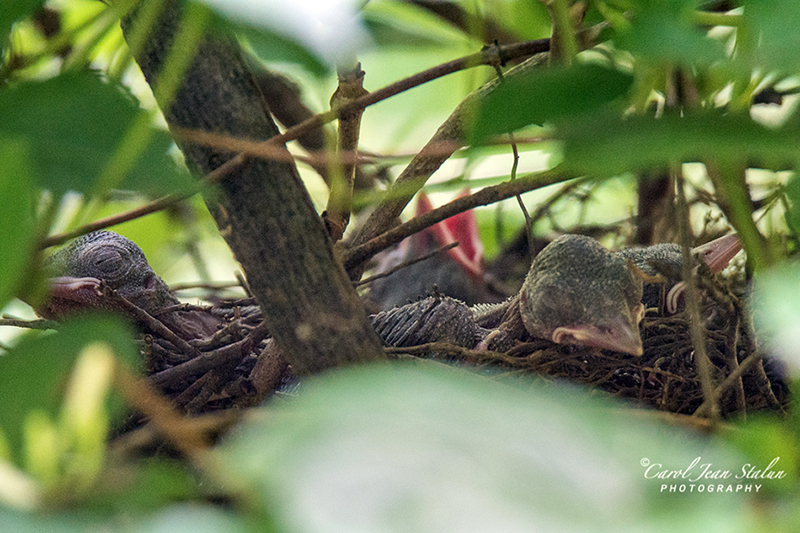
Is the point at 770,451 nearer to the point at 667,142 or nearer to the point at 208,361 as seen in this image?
the point at 667,142

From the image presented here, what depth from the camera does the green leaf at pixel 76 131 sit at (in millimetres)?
224

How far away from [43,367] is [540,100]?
6.9 inches

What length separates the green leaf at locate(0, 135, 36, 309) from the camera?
7.2 inches

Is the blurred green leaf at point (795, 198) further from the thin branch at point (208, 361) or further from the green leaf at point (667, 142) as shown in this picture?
Result: the thin branch at point (208, 361)

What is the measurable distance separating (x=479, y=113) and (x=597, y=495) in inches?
5.1

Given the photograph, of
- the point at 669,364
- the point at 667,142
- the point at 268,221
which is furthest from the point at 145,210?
the point at 669,364

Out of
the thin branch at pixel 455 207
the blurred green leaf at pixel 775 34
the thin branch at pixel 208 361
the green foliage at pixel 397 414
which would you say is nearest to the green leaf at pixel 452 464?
the green foliage at pixel 397 414

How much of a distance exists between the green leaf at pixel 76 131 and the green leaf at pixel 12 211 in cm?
4

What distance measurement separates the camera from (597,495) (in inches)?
5.3

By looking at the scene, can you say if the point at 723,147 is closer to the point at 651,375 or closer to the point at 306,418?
the point at 306,418

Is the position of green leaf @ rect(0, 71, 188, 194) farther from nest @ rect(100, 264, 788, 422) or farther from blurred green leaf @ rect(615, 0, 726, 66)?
nest @ rect(100, 264, 788, 422)

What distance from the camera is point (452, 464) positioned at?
0.45ft

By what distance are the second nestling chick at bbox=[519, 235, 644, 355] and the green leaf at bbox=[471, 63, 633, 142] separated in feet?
0.88

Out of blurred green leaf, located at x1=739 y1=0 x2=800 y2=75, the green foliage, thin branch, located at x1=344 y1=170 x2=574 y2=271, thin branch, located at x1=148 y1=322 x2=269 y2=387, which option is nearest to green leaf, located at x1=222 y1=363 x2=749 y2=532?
the green foliage
